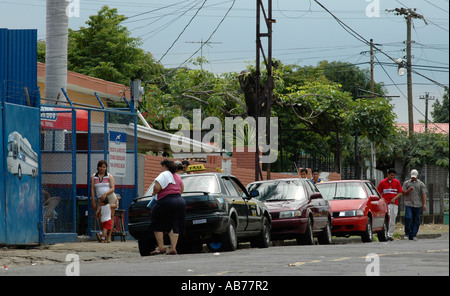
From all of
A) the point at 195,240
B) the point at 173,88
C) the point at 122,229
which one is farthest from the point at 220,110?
the point at 195,240

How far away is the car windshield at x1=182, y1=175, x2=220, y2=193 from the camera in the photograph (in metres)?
15.9

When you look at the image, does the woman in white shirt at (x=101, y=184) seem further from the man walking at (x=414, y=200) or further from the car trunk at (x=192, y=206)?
the man walking at (x=414, y=200)

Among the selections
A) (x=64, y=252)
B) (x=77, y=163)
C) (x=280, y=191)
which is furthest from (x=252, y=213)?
(x=77, y=163)

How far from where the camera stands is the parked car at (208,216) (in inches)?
598

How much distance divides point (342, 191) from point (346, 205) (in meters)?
0.97

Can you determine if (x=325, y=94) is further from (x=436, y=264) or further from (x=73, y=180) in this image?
(x=436, y=264)

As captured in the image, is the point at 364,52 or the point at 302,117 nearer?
the point at 302,117

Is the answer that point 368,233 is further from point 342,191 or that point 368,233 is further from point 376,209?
point 342,191

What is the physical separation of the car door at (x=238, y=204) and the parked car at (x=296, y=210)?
2.13 meters

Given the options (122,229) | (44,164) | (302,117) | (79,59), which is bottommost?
(122,229)

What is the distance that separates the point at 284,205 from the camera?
744 inches

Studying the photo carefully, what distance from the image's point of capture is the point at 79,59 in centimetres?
5625

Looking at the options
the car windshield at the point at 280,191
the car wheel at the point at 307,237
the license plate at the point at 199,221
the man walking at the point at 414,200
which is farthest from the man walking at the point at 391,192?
the license plate at the point at 199,221
